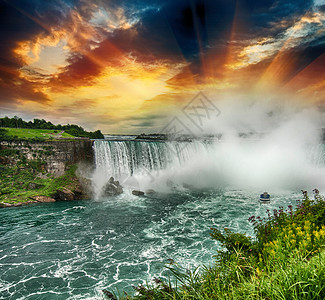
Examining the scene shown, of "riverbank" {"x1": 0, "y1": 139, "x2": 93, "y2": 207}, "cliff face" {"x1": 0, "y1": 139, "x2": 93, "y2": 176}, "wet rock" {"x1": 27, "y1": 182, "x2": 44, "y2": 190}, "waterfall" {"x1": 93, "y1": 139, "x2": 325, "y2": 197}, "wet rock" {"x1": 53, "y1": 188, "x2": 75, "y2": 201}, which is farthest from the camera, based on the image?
"waterfall" {"x1": 93, "y1": 139, "x2": 325, "y2": 197}

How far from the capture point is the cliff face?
79.7 ft

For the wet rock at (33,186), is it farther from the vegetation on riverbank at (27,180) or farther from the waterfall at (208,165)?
the waterfall at (208,165)

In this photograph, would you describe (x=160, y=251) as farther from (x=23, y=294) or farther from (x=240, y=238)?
(x=240, y=238)

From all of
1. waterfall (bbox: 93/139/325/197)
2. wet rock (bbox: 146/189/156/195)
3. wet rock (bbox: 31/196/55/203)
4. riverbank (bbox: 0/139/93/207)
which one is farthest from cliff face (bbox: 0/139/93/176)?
wet rock (bbox: 146/189/156/195)

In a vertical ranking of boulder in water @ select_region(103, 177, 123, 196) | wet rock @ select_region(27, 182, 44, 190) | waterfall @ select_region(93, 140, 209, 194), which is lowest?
boulder in water @ select_region(103, 177, 123, 196)

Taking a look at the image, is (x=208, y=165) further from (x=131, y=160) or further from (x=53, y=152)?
(x=53, y=152)

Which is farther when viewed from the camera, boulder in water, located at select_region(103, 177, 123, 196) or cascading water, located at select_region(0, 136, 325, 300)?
boulder in water, located at select_region(103, 177, 123, 196)

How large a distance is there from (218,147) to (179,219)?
86.9ft

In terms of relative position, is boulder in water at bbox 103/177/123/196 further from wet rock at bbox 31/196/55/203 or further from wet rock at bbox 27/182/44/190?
wet rock at bbox 27/182/44/190

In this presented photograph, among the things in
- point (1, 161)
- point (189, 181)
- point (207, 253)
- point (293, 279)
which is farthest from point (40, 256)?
point (189, 181)

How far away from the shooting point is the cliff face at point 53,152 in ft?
79.7

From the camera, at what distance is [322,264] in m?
2.62

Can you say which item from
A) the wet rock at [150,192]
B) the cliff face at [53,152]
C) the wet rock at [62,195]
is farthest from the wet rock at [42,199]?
the wet rock at [150,192]

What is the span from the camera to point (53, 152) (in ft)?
81.0
